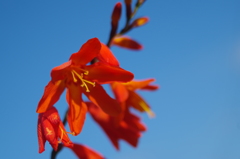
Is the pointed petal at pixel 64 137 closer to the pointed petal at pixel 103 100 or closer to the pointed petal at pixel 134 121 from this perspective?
the pointed petal at pixel 103 100

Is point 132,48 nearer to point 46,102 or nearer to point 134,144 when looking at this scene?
point 134,144

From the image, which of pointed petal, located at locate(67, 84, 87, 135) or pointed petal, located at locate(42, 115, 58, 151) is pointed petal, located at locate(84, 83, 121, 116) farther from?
pointed petal, located at locate(42, 115, 58, 151)

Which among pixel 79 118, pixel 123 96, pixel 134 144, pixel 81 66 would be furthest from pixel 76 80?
pixel 134 144

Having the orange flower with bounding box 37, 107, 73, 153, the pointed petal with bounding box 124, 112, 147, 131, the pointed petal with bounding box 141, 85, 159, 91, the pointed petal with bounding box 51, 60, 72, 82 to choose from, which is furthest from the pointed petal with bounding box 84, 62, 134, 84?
the pointed petal with bounding box 141, 85, 159, 91

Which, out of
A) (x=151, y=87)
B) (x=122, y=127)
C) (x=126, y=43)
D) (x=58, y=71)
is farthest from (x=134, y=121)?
(x=58, y=71)

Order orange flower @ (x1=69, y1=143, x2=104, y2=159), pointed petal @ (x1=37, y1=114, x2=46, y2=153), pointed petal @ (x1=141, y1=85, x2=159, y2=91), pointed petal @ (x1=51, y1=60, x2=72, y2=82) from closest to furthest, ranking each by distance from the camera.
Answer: pointed petal @ (x1=37, y1=114, x2=46, y2=153), pointed petal @ (x1=51, y1=60, x2=72, y2=82), orange flower @ (x1=69, y1=143, x2=104, y2=159), pointed petal @ (x1=141, y1=85, x2=159, y2=91)

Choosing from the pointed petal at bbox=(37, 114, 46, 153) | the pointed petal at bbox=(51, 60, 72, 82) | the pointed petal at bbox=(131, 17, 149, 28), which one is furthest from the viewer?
the pointed petal at bbox=(131, 17, 149, 28)

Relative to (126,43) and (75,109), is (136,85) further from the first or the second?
(75,109)
